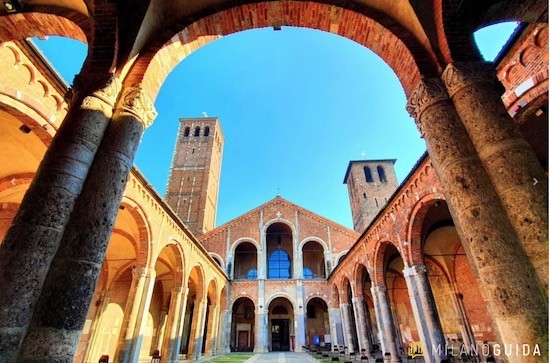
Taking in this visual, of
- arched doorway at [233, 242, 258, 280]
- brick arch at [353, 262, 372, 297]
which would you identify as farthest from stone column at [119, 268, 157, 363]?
arched doorway at [233, 242, 258, 280]

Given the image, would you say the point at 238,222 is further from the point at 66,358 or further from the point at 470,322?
the point at 66,358

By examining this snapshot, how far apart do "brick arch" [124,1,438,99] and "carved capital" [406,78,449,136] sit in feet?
0.95

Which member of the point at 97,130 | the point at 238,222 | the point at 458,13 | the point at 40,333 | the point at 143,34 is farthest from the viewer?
the point at 238,222

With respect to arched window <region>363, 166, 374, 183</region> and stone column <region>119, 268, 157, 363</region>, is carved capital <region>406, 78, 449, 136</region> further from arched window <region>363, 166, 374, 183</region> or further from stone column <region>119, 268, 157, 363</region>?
arched window <region>363, 166, 374, 183</region>

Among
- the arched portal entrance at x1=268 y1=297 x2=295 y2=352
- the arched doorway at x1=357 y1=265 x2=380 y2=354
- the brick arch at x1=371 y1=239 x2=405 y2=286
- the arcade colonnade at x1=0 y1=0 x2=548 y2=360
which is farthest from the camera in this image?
the arched portal entrance at x1=268 y1=297 x2=295 y2=352

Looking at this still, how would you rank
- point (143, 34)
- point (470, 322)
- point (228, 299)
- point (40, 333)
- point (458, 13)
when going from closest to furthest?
point (40, 333) → point (458, 13) → point (143, 34) → point (470, 322) → point (228, 299)

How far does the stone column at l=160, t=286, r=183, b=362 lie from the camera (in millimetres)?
11133

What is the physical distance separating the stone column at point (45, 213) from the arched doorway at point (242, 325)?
21.2 m

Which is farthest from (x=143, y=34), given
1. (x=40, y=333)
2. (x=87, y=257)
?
(x=40, y=333)

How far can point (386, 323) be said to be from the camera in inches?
444

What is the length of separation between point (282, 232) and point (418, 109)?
894 inches

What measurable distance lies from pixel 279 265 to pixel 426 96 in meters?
22.1

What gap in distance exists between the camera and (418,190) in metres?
8.71

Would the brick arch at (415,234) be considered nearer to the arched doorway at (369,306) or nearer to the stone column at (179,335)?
the arched doorway at (369,306)
